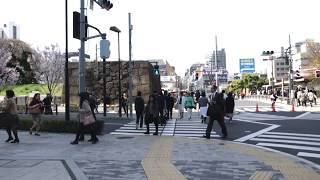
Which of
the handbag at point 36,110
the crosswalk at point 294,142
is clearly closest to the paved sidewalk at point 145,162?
the crosswalk at point 294,142

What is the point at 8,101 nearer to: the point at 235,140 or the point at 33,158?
the point at 33,158

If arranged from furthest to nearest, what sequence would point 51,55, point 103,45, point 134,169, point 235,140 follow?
point 51,55, point 103,45, point 235,140, point 134,169

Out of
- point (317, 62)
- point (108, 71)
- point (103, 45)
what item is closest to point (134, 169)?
point (103, 45)

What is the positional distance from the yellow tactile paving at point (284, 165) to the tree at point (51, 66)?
56.1m

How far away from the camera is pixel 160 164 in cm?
951

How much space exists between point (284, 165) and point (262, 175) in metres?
1.39

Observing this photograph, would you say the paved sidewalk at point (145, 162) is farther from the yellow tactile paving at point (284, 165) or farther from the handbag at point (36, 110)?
the handbag at point (36, 110)

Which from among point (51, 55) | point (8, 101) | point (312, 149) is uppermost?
point (51, 55)

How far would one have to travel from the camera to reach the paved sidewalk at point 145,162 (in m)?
8.35

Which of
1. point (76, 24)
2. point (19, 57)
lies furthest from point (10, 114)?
point (19, 57)

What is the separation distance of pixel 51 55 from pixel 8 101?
57125 millimetres

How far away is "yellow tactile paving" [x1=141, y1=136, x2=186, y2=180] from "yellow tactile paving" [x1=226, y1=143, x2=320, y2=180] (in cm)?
189

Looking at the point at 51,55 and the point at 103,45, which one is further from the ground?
the point at 51,55

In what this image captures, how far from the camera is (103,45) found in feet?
56.6
